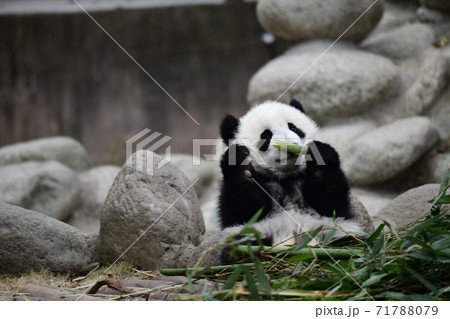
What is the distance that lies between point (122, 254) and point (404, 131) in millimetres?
2476

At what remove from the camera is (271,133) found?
94.7 inches

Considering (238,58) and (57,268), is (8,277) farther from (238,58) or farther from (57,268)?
(238,58)

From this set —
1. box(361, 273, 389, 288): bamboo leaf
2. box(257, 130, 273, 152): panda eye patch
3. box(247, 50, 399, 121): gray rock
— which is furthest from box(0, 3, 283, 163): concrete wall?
box(361, 273, 389, 288): bamboo leaf

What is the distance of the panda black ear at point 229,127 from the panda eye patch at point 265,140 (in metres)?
0.16

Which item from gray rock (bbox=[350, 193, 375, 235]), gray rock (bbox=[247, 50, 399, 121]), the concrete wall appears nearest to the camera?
gray rock (bbox=[350, 193, 375, 235])

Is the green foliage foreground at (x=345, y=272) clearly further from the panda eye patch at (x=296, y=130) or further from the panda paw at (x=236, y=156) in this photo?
the panda eye patch at (x=296, y=130)

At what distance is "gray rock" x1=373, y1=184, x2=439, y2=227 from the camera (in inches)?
111

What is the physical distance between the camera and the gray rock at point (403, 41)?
4.70 meters

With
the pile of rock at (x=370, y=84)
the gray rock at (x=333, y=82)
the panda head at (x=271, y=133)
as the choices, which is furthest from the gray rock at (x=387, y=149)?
the panda head at (x=271, y=133)

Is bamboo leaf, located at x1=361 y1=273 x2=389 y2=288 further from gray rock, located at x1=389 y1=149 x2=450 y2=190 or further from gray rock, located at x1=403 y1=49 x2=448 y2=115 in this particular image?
gray rock, located at x1=403 y1=49 x2=448 y2=115

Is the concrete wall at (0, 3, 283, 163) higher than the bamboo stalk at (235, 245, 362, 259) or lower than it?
higher

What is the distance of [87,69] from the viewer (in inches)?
250
